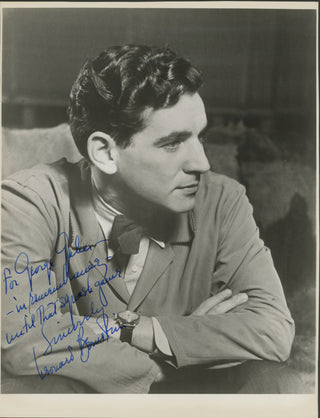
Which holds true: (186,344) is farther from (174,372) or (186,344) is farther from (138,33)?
(138,33)

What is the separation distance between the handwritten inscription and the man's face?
23cm

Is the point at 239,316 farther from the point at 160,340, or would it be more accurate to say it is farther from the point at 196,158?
the point at 196,158

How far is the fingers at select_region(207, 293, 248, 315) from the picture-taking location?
1.49 metres

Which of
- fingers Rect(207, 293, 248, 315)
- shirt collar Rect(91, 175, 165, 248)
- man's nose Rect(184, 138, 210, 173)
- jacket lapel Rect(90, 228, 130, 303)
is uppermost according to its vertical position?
man's nose Rect(184, 138, 210, 173)

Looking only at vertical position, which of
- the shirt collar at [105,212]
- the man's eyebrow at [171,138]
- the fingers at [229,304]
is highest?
the man's eyebrow at [171,138]

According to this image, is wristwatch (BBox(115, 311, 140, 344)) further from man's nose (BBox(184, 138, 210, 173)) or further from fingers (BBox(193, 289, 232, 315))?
man's nose (BBox(184, 138, 210, 173))

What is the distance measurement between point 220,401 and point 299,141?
0.86m

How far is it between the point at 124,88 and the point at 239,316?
0.76m

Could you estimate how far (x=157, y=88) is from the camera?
144cm

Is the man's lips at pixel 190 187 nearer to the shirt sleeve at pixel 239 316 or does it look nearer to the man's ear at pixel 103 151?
the shirt sleeve at pixel 239 316

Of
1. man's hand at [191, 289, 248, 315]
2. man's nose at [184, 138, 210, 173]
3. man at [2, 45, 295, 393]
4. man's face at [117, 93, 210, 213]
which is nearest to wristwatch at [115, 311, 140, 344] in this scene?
man at [2, 45, 295, 393]

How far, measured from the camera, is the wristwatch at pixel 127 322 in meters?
1.47

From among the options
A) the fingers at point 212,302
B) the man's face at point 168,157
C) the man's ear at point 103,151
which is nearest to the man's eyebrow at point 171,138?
the man's face at point 168,157

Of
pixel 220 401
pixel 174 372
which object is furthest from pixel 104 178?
pixel 220 401
